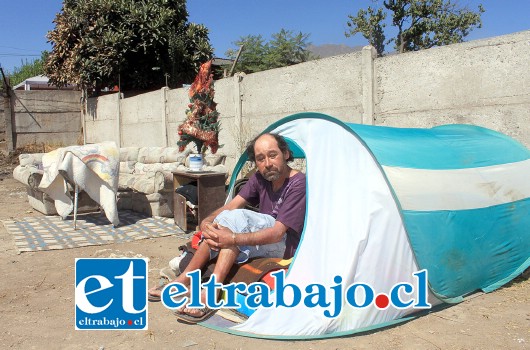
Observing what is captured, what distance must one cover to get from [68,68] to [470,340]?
47.2 feet

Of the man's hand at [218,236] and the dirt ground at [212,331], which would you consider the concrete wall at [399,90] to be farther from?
the man's hand at [218,236]

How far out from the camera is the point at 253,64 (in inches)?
808

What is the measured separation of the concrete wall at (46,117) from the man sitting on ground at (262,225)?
13853 mm

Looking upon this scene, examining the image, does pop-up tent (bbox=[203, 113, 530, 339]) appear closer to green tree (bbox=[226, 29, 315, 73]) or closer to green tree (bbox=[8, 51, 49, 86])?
green tree (bbox=[226, 29, 315, 73])

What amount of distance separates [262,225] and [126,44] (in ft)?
38.3

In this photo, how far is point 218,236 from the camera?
3.41 m

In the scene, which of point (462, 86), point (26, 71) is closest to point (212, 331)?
point (462, 86)

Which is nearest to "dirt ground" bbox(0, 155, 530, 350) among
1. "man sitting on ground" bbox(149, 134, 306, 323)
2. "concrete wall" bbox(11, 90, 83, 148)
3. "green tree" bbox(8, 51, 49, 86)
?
"man sitting on ground" bbox(149, 134, 306, 323)

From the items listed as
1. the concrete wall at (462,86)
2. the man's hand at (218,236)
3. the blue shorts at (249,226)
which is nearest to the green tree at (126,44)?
the concrete wall at (462,86)

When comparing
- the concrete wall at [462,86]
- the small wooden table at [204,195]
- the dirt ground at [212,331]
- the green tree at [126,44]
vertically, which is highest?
the green tree at [126,44]

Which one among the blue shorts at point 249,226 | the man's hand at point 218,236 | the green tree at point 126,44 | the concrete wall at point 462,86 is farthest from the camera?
the green tree at point 126,44

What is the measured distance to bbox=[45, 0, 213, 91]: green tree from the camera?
13977 millimetres

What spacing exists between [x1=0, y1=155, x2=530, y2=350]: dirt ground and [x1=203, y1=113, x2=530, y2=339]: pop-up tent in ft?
0.32

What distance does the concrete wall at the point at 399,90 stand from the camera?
16.3 feet
